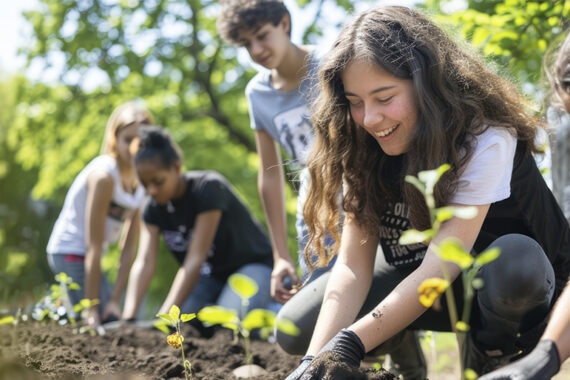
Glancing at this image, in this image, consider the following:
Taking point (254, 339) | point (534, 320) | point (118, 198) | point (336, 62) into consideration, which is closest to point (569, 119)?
point (534, 320)

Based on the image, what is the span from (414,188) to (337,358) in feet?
1.88

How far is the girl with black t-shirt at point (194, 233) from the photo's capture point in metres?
3.52

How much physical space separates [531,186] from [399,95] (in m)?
0.55

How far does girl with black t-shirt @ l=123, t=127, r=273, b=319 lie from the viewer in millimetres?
3516

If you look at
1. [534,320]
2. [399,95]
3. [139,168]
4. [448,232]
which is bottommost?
[139,168]

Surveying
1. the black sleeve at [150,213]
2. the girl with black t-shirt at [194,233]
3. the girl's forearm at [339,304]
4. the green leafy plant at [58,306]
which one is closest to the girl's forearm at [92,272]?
the girl with black t-shirt at [194,233]

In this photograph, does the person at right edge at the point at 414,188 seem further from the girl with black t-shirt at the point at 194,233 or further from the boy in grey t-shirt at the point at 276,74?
the girl with black t-shirt at the point at 194,233

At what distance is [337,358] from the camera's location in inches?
56.3

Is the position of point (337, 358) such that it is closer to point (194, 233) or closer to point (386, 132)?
point (386, 132)

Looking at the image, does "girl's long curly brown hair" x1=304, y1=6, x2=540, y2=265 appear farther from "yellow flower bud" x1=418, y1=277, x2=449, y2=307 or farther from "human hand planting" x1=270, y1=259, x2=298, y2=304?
"human hand planting" x1=270, y1=259, x2=298, y2=304

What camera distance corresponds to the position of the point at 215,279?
3.86 meters

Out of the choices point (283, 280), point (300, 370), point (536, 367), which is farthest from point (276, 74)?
point (536, 367)

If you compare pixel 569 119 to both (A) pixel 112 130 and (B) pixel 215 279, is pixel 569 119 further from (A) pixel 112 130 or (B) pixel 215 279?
(A) pixel 112 130

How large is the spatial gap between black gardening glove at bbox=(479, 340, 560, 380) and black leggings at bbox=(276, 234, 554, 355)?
0.40 m
